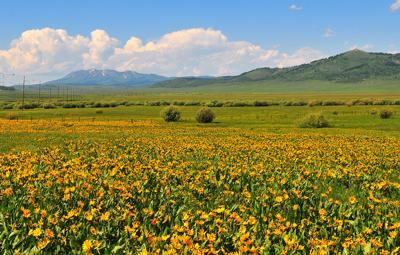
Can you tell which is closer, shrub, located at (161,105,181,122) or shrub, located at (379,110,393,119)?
shrub, located at (161,105,181,122)

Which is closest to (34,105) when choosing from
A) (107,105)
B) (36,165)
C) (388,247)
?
(107,105)

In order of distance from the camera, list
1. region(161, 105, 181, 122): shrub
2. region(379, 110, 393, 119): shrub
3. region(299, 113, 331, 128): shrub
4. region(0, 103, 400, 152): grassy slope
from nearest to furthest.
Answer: region(0, 103, 400, 152): grassy slope → region(299, 113, 331, 128): shrub → region(161, 105, 181, 122): shrub → region(379, 110, 393, 119): shrub

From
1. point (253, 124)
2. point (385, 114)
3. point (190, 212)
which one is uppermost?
point (385, 114)

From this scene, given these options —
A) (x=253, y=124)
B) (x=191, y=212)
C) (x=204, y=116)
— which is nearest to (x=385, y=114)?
(x=253, y=124)

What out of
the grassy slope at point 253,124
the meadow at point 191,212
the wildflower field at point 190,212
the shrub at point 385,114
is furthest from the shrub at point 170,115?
the wildflower field at point 190,212

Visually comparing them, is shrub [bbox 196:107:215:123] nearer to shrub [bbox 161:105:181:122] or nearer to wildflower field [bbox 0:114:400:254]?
shrub [bbox 161:105:181:122]

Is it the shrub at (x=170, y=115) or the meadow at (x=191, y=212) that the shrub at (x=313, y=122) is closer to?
the shrub at (x=170, y=115)

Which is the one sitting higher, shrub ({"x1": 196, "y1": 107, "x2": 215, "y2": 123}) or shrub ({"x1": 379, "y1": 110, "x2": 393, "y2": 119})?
shrub ({"x1": 379, "y1": 110, "x2": 393, "y2": 119})

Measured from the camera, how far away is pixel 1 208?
8508 millimetres

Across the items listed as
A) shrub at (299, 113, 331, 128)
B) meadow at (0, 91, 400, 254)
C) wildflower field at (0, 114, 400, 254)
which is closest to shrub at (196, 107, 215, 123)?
shrub at (299, 113, 331, 128)

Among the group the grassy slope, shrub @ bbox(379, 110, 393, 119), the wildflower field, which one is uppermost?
shrub @ bbox(379, 110, 393, 119)

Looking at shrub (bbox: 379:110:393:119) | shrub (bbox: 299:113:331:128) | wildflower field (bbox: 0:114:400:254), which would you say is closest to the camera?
wildflower field (bbox: 0:114:400:254)

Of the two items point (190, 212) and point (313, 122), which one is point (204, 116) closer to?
point (313, 122)

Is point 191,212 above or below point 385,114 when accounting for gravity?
below
